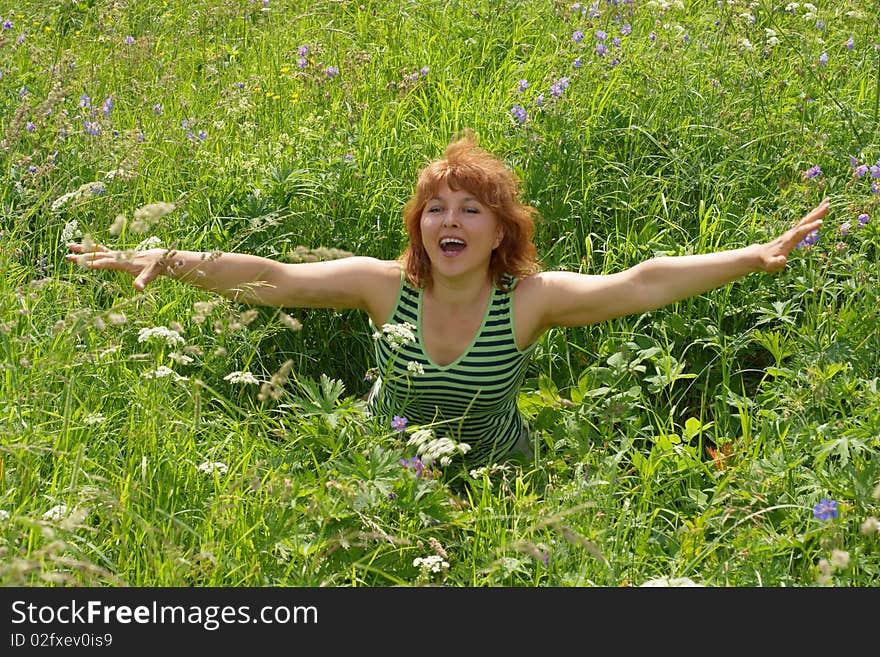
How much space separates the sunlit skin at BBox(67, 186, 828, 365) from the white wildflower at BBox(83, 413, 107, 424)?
0.39 metres

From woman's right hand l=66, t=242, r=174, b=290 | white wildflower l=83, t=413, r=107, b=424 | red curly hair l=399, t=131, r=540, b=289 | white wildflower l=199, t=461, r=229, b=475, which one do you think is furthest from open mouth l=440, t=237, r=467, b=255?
white wildflower l=83, t=413, r=107, b=424

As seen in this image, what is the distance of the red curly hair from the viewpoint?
9.87 feet

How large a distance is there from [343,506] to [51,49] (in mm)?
3411

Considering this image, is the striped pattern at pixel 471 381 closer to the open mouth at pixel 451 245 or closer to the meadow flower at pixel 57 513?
the open mouth at pixel 451 245

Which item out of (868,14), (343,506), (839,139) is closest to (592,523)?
(343,506)

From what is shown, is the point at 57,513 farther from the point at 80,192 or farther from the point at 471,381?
the point at 471,381

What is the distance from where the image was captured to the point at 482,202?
9.91ft

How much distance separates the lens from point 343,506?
231 centimetres

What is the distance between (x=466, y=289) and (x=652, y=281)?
53cm

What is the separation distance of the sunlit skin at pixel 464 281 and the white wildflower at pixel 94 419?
0.39 meters

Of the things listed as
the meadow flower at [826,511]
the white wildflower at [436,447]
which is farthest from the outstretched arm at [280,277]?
the meadow flower at [826,511]

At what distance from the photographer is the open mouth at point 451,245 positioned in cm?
297

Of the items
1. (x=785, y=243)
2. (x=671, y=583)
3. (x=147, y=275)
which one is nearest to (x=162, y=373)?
(x=147, y=275)

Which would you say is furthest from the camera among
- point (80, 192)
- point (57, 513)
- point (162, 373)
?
point (80, 192)
